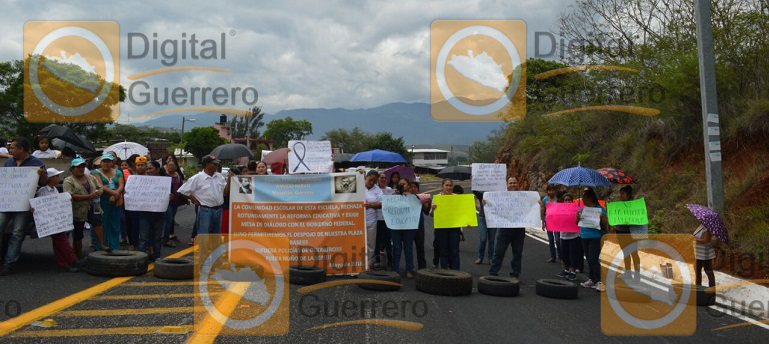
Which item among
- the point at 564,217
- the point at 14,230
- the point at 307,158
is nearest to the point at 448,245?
the point at 564,217

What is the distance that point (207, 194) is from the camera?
9359mm

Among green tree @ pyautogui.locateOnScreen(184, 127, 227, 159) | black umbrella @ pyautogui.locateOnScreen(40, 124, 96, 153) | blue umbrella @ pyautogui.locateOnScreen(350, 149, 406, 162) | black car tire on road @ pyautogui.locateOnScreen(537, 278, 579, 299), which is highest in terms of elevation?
green tree @ pyautogui.locateOnScreen(184, 127, 227, 159)

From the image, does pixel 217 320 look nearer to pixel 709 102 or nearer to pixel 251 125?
pixel 709 102

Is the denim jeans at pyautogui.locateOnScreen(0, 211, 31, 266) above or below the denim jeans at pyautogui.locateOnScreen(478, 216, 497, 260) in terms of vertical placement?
above

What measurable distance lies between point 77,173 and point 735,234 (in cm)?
1202

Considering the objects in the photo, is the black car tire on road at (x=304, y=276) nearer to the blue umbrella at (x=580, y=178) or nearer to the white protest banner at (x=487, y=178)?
the white protest banner at (x=487, y=178)

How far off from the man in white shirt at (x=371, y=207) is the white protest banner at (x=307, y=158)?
3534 millimetres

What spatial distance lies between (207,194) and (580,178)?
22.3 feet

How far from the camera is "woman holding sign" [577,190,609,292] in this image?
8859 millimetres

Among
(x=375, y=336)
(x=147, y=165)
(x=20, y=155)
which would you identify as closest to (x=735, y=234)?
(x=375, y=336)

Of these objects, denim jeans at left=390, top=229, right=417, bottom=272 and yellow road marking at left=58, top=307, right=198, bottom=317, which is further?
denim jeans at left=390, top=229, right=417, bottom=272

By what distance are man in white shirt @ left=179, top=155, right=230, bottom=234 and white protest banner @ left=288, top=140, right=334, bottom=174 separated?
12.3 ft

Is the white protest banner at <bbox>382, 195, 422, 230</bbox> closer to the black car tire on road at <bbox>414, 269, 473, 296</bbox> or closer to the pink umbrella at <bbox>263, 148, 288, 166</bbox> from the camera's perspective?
the black car tire on road at <bbox>414, 269, 473, 296</bbox>

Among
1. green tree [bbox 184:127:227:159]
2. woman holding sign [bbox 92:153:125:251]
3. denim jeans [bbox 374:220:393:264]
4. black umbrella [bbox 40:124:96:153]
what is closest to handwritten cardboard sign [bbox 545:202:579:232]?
denim jeans [bbox 374:220:393:264]
